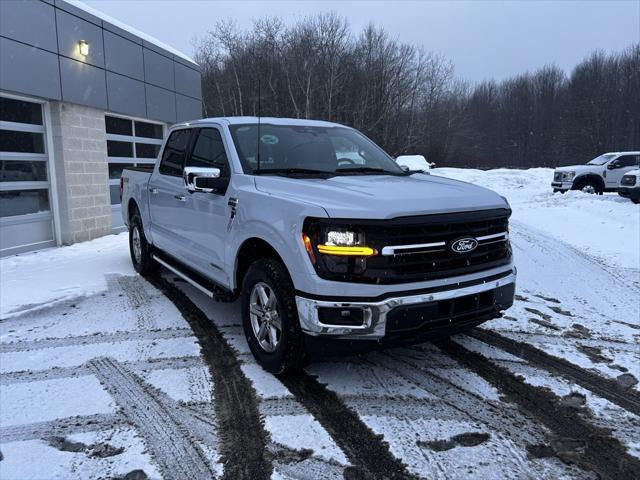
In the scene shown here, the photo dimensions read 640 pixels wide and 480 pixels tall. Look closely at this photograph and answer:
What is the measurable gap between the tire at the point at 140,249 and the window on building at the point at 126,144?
4811 millimetres

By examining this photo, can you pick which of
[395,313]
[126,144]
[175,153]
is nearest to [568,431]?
[395,313]

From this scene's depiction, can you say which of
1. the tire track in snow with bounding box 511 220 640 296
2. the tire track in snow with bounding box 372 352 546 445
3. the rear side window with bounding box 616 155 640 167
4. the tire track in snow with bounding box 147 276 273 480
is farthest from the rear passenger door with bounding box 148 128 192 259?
the rear side window with bounding box 616 155 640 167

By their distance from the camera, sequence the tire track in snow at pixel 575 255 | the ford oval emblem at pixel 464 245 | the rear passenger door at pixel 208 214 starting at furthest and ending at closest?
the tire track in snow at pixel 575 255, the rear passenger door at pixel 208 214, the ford oval emblem at pixel 464 245

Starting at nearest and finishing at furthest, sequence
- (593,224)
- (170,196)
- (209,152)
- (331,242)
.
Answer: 1. (331,242)
2. (209,152)
3. (170,196)
4. (593,224)

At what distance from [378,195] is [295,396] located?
152 centimetres

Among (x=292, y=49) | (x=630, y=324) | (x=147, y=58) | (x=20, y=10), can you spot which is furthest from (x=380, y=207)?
(x=292, y=49)

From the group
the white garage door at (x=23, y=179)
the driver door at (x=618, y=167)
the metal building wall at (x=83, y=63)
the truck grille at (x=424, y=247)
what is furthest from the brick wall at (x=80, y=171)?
the driver door at (x=618, y=167)

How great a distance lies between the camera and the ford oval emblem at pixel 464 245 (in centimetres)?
323

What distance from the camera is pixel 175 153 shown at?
18.2ft

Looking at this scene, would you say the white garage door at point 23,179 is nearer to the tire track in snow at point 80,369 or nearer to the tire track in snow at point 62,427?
the tire track in snow at point 80,369

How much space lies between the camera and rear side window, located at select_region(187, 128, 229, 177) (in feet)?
14.2

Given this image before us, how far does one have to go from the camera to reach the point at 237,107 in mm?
35812

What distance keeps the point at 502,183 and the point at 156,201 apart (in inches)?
857

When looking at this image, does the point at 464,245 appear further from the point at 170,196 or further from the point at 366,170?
the point at 170,196
